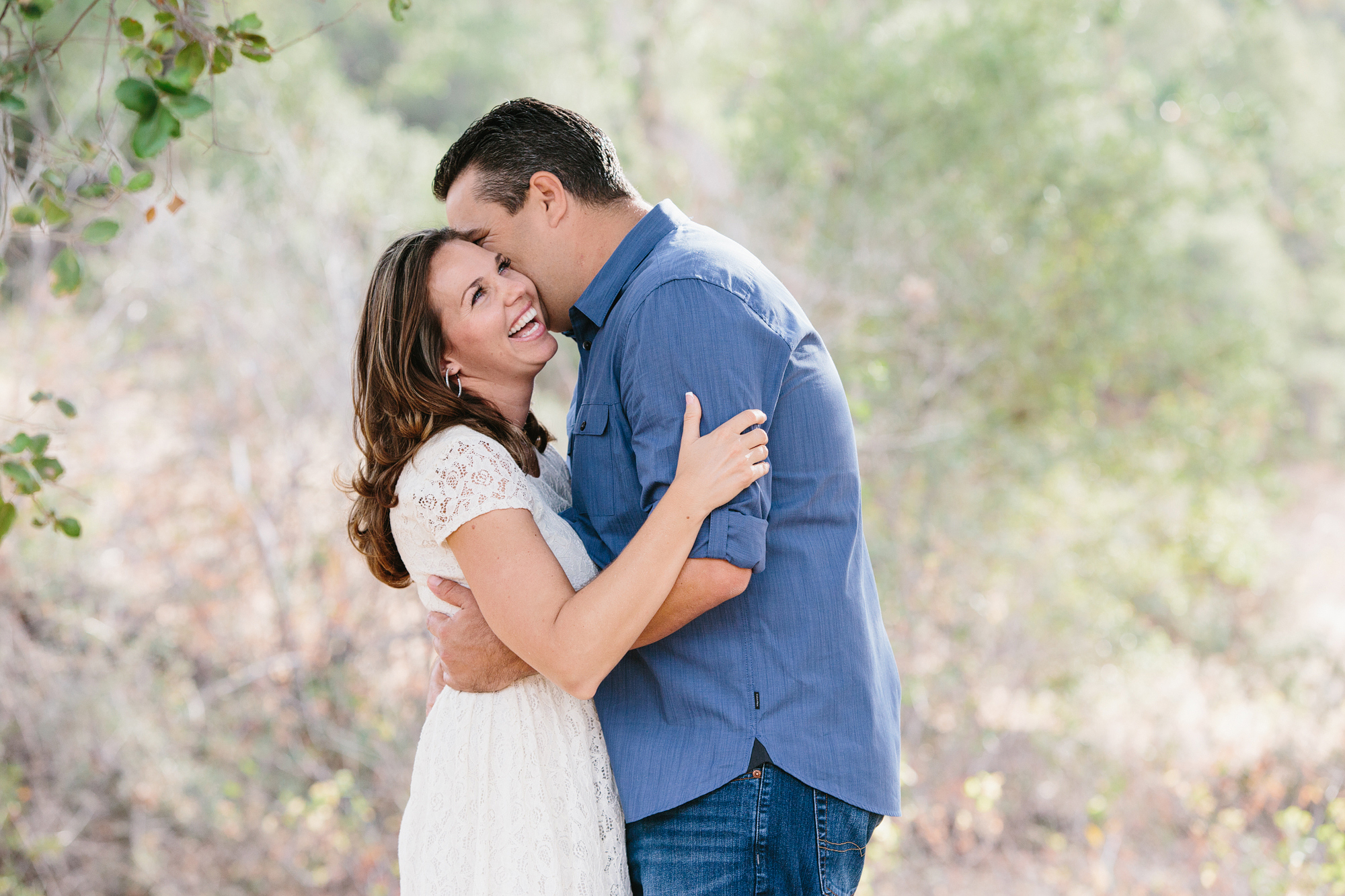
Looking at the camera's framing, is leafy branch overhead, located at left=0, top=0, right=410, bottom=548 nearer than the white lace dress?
Yes

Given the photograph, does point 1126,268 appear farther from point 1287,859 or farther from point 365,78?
point 365,78

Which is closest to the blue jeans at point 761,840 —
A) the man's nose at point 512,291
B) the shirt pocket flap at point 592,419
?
the shirt pocket flap at point 592,419

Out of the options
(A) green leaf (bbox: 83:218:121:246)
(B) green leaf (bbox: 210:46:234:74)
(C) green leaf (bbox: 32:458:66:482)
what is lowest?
(C) green leaf (bbox: 32:458:66:482)

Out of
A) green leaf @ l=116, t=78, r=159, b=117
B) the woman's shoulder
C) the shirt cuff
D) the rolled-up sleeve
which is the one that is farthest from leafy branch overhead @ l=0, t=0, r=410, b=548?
the shirt cuff

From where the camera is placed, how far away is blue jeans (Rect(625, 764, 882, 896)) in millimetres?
1615

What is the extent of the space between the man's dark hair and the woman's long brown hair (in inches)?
5.6

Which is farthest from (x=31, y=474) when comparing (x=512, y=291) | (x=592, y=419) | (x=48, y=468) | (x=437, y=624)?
(x=592, y=419)

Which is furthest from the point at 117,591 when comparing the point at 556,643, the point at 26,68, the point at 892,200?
the point at 892,200

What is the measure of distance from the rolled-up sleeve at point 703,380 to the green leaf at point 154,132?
0.73 meters

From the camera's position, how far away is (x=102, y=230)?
1.63m

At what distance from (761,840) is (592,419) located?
2.44 ft

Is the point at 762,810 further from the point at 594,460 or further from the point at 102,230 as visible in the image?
the point at 102,230

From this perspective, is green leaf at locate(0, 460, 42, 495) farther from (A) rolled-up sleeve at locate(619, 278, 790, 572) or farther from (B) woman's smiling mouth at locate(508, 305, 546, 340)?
(A) rolled-up sleeve at locate(619, 278, 790, 572)

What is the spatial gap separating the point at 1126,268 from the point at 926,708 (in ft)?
14.2
